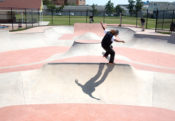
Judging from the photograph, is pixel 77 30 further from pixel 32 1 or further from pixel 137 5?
pixel 137 5

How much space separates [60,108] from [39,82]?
2.03 m

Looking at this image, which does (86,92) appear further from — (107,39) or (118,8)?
(118,8)

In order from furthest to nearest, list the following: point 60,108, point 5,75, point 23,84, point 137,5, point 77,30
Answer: point 137,5 < point 77,30 < point 5,75 < point 23,84 < point 60,108

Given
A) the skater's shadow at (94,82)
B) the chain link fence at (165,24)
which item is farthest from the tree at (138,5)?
the skater's shadow at (94,82)

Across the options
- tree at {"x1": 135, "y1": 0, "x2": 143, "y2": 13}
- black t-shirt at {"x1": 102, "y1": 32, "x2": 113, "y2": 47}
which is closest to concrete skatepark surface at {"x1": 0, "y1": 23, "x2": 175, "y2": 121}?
black t-shirt at {"x1": 102, "y1": 32, "x2": 113, "y2": 47}

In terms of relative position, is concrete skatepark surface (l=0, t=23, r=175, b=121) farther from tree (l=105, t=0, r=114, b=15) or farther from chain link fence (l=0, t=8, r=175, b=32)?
tree (l=105, t=0, r=114, b=15)

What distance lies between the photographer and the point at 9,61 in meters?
11.8

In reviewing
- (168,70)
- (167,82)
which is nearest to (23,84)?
(167,82)

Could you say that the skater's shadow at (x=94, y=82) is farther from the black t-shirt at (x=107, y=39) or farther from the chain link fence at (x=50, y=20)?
the chain link fence at (x=50, y=20)

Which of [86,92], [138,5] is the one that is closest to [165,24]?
[86,92]

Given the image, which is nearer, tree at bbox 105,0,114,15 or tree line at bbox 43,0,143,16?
tree line at bbox 43,0,143,16

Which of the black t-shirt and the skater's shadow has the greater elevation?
the black t-shirt

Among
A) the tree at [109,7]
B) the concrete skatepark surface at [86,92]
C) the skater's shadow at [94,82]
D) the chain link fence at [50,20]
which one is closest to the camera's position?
the concrete skatepark surface at [86,92]

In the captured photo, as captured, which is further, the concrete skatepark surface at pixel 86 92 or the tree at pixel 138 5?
the tree at pixel 138 5
